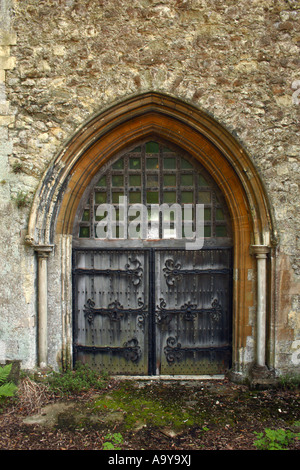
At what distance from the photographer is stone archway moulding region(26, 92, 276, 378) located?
4320 mm

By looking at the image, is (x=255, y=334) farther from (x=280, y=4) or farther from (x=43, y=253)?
(x=280, y=4)

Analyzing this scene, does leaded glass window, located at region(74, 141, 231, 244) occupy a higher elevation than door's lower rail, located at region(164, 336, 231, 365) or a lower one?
higher

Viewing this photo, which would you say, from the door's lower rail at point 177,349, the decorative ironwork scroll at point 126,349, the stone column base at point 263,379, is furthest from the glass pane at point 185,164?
the stone column base at point 263,379

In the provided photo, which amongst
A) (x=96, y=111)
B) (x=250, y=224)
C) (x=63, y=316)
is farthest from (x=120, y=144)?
(x=63, y=316)

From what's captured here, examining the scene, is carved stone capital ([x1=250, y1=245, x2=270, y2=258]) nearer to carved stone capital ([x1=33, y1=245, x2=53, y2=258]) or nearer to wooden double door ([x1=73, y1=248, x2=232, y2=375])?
wooden double door ([x1=73, y1=248, x2=232, y2=375])

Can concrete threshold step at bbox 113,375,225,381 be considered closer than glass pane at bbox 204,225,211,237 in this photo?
Yes

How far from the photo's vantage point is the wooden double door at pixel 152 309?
15.7 ft

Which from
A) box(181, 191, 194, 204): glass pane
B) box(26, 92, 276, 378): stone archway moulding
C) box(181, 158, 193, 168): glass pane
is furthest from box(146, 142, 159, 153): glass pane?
box(181, 191, 194, 204): glass pane

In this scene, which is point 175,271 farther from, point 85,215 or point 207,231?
point 85,215

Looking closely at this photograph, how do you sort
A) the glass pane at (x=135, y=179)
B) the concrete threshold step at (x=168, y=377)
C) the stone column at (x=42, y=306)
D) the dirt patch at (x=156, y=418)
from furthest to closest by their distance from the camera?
the glass pane at (x=135, y=179) < the concrete threshold step at (x=168, y=377) < the stone column at (x=42, y=306) < the dirt patch at (x=156, y=418)

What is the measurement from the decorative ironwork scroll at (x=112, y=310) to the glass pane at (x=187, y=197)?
1588mm

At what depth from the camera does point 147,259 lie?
479cm

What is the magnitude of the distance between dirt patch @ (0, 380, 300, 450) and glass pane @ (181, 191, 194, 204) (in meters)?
2.61

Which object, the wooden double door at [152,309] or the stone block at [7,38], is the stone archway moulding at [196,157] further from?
the stone block at [7,38]
